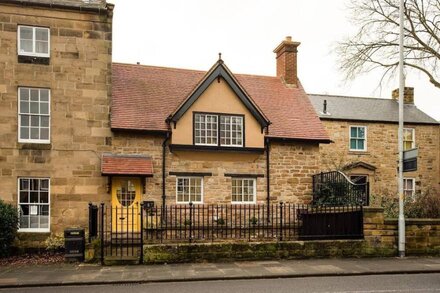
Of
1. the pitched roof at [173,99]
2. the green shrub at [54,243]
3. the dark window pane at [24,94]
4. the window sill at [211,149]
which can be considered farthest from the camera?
the pitched roof at [173,99]

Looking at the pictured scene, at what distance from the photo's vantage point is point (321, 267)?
45.4 feet

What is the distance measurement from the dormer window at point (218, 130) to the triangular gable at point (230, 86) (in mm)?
624

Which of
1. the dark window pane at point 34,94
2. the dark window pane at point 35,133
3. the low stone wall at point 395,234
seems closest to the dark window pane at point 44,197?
the dark window pane at point 35,133

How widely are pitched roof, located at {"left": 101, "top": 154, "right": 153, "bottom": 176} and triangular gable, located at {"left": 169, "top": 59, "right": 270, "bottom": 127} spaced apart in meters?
2.17

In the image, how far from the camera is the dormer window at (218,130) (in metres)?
20.7

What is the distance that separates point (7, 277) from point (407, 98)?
1146 inches

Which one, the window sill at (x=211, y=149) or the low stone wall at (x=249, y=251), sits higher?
the window sill at (x=211, y=149)

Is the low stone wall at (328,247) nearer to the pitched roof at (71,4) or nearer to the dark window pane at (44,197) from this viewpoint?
the dark window pane at (44,197)

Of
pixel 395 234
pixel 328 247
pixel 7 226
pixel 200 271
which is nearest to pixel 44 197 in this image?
pixel 7 226

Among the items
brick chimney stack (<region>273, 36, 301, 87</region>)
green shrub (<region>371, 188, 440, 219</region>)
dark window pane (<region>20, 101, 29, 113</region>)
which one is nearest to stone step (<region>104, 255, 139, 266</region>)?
dark window pane (<region>20, 101, 29, 113</region>)

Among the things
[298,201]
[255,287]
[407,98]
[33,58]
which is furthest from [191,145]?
[407,98]

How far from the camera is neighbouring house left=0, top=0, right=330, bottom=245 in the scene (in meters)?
18.8

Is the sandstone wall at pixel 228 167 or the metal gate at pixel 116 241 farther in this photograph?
the sandstone wall at pixel 228 167

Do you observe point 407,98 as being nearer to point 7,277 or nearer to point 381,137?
point 381,137
